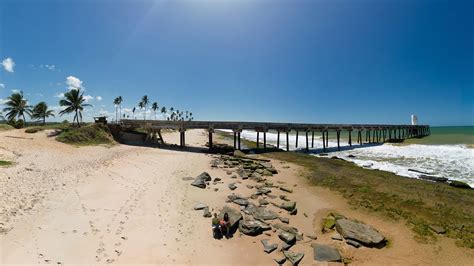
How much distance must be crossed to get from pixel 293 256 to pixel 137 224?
21.8ft

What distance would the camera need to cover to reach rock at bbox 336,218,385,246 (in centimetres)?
918

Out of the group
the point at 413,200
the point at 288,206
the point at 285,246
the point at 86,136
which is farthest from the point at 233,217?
the point at 86,136

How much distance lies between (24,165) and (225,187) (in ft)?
46.8

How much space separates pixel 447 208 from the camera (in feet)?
42.5

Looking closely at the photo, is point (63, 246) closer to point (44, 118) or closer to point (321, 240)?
point (321, 240)

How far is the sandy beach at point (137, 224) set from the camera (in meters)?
7.59

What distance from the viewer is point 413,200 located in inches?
555

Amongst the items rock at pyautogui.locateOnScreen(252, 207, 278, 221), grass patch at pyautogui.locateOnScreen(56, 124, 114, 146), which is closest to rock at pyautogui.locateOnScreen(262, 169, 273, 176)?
rock at pyautogui.locateOnScreen(252, 207, 278, 221)

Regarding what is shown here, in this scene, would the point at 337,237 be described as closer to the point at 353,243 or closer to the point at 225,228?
the point at 353,243

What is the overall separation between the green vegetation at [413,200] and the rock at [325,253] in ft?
14.5

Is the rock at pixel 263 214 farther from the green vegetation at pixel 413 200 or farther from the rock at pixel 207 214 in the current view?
the green vegetation at pixel 413 200

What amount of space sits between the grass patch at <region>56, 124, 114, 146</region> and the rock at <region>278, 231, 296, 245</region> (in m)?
28.0

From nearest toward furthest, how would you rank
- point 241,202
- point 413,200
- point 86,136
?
point 241,202
point 413,200
point 86,136

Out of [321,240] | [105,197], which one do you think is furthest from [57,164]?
[321,240]
